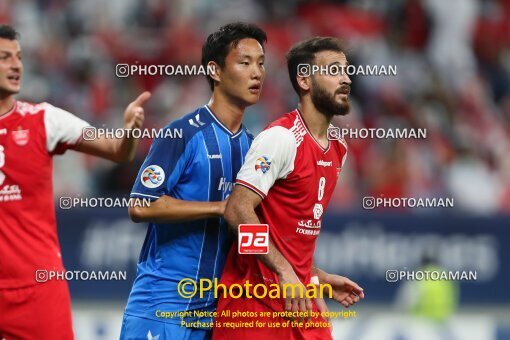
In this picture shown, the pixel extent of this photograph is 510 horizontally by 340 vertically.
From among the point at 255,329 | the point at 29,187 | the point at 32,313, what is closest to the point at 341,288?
the point at 255,329

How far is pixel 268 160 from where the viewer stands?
4992 millimetres

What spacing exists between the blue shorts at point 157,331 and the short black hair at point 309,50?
132cm

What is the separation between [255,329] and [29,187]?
1386 mm

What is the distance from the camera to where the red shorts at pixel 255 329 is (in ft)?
16.9

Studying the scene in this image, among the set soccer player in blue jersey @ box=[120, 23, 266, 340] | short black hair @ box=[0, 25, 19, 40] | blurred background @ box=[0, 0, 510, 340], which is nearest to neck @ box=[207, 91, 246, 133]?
soccer player in blue jersey @ box=[120, 23, 266, 340]

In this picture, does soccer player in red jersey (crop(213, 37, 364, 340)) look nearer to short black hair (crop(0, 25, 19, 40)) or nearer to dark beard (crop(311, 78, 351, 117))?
dark beard (crop(311, 78, 351, 117))

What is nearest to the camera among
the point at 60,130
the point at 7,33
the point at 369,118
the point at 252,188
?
the point at 252,188

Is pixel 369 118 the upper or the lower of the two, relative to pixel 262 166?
upper

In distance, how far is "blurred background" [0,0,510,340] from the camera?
1004 centimetres

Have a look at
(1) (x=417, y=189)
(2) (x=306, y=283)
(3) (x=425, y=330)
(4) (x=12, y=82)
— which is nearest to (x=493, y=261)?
(1) (x=417, y=189)

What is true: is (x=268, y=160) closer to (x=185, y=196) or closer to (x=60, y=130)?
(x=185, y=196)

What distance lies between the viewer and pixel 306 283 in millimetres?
5281

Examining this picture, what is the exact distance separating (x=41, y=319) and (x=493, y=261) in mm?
6040
